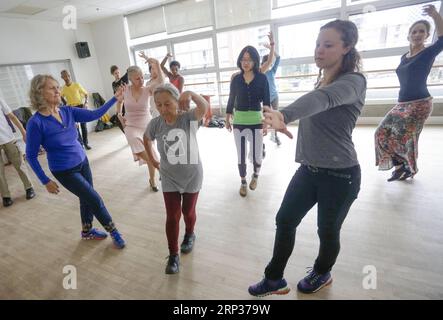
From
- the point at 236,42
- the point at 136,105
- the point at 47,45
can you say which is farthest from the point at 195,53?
the point at 136,105

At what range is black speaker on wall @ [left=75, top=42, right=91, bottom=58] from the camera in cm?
686

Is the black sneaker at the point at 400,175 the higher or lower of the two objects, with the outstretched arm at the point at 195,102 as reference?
lower

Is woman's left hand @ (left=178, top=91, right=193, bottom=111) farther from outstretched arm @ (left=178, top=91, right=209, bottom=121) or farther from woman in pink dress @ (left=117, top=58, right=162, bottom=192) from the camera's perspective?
woman in pink dress @ (left=117, top=58, right=162, bottom=192)

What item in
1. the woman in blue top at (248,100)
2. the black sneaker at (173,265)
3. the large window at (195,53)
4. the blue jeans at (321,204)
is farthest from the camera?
the large window at (195,53)

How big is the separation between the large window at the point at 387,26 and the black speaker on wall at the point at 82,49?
21.0ft

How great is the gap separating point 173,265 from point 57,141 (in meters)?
1.20

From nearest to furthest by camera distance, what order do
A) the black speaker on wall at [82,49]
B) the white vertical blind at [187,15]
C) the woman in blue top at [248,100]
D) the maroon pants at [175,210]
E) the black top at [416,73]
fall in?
the maroon pants at [175,210] → the black top at [416,73] → the woman in blue top at [248,100] → the white vertical blind at [187,15] → the black speaker on wall at [82,49]

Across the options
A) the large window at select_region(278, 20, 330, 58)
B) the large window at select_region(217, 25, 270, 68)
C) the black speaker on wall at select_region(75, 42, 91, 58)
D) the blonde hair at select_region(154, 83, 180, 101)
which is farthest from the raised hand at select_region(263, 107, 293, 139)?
the black speaker on wall at select_region(75, 42, 91, 58)

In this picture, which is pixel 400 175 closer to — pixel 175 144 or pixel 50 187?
pixel 175 144

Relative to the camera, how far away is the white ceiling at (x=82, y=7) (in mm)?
4848

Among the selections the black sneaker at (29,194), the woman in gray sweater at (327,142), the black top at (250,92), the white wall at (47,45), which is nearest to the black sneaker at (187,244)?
the woman in gray sweater at (327,142)

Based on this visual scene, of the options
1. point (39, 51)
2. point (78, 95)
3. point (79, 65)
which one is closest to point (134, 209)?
point (78, 95)

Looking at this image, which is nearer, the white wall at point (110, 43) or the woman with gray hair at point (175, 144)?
the woman with gray hair at point (175, 144)

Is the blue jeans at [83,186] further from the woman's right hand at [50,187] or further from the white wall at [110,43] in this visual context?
the white wall at [110,43]
